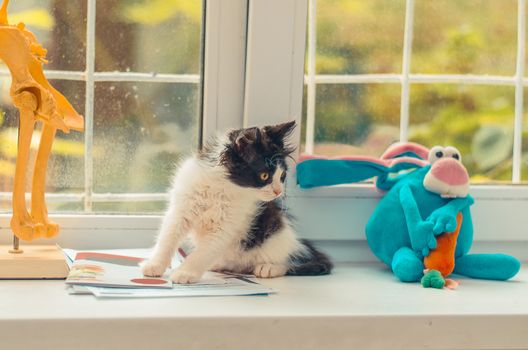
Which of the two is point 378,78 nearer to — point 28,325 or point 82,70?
point 82,70

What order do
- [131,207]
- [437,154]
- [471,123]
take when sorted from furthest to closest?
[471,123] < [131,207] < [437,154]

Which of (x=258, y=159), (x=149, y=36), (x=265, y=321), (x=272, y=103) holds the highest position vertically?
(x=149, y=36)

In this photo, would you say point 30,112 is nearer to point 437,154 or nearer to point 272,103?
→ point 272,103

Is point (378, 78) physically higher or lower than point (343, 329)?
higher

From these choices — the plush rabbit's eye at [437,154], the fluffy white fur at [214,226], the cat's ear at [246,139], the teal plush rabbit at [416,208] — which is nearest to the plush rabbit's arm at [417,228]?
the teal plush rabbit at [416,208]

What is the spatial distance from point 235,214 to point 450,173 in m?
0.43

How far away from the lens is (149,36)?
5.15ft

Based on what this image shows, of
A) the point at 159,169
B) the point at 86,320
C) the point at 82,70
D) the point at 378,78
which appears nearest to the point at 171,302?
the point at 86,320

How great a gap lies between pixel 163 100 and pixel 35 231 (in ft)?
1.40

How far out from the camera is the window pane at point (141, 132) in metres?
1.58

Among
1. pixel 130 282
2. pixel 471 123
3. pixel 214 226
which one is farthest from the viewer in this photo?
pixel 471 123

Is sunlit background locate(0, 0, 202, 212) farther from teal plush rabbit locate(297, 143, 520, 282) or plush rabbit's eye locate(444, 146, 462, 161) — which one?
plush rabbit's eye locate(444, 146, 462, 161)

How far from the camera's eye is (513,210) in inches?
66.4

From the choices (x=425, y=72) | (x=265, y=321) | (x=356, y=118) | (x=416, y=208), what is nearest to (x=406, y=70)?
(x=425, y=72)
